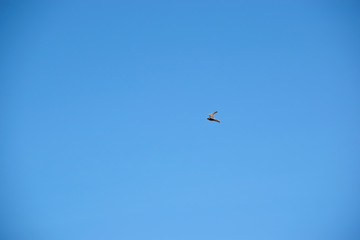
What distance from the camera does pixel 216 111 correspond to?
5469 cm
